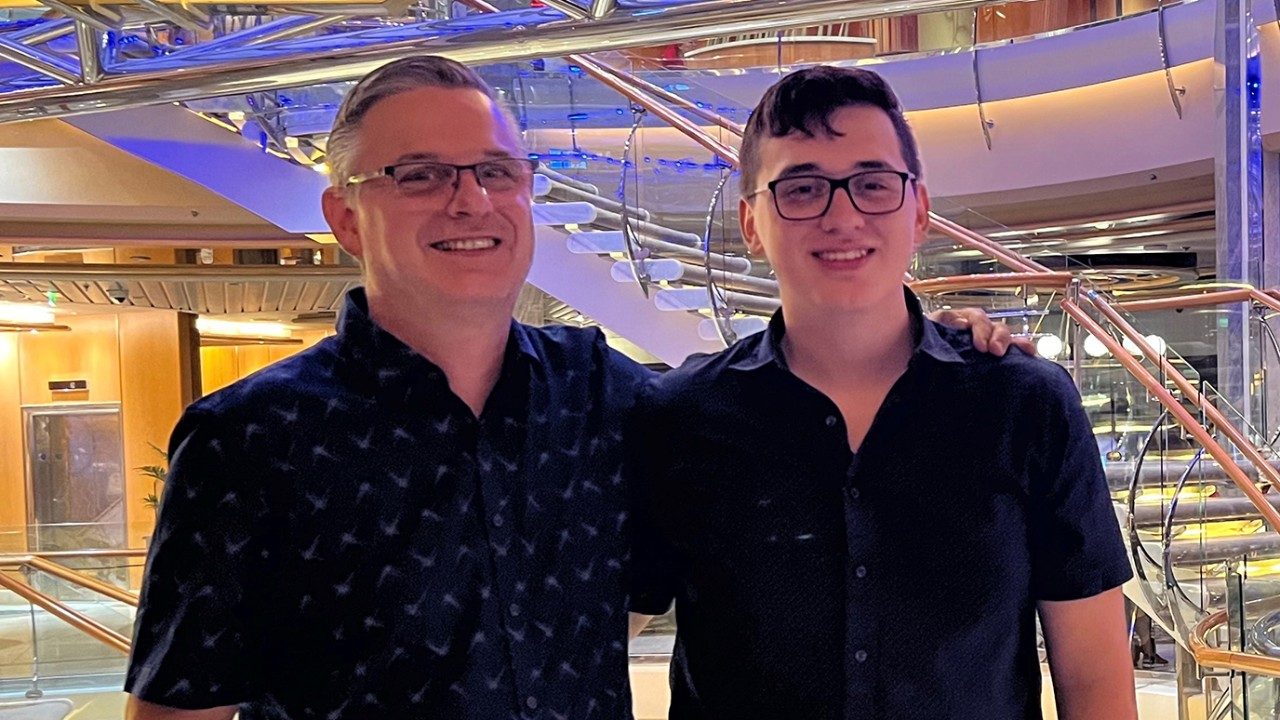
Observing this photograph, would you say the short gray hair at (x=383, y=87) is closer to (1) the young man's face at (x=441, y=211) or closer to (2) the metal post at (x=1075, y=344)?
(1) the young man's face at (x=441, y=211)

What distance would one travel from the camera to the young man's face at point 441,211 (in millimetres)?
1814

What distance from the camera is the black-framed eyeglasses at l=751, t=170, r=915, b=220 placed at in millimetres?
1772

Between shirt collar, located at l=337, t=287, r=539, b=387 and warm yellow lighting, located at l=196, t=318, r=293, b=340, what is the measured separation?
51.4 feet

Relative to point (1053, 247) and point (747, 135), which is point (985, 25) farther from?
point (747, 135)

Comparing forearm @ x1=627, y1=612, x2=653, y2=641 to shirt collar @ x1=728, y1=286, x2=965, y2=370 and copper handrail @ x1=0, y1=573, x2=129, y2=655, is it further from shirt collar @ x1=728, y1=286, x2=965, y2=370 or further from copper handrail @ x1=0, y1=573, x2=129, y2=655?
copper handrail @ x1=0, y1=573, x2=129, y2=655

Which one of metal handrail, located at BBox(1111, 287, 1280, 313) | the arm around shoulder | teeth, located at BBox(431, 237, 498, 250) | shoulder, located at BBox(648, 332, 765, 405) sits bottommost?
the arm around shoulder

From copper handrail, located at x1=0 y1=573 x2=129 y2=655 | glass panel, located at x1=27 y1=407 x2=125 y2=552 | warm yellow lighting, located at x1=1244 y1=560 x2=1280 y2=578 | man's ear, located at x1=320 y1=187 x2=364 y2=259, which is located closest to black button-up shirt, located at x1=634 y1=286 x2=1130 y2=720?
man's ear, located at x1=320 y1=187 x2=364 y2=259

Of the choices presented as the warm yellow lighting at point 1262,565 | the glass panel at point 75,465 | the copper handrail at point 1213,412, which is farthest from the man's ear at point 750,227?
the glass panel at point 75,465

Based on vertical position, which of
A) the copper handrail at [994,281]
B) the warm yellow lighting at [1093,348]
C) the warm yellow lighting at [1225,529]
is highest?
the copper handrail at [994,281]

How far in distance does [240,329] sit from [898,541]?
16805 millimetres

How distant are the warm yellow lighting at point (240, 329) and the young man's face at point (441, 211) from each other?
15.7 meters

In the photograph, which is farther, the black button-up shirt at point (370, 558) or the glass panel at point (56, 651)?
the glass panel at point (56, 651)

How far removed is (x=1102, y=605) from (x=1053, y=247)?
9988 mm

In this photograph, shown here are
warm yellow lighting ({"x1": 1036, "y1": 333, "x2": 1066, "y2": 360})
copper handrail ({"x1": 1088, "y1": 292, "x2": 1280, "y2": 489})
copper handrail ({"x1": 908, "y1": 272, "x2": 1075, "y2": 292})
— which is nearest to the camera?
copper handrail ({"x1": 1088, "y1": 292, "x2": 1280, "y2": 489})
